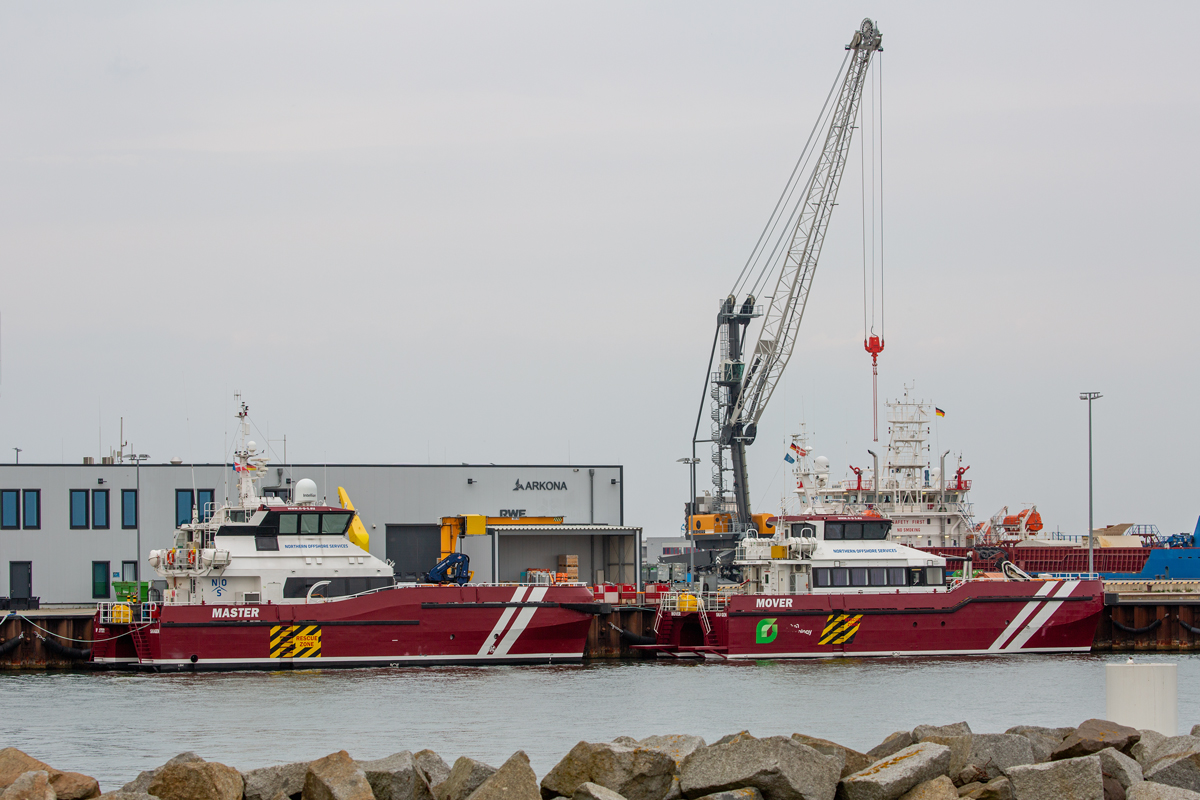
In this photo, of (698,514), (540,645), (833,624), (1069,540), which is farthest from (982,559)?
(540,645)

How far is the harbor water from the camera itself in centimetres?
1886

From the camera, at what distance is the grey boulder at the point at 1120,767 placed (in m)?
12.4

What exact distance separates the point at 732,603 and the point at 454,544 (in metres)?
7.74

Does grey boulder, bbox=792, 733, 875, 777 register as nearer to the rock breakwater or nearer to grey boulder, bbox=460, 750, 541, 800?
the rock breakwater

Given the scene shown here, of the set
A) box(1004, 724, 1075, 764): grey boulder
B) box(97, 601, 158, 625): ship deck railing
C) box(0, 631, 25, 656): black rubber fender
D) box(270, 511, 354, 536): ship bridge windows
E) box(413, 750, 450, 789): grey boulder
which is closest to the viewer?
box(413, 750, 450, 789): grey boulder

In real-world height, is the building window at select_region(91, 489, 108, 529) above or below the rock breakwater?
above

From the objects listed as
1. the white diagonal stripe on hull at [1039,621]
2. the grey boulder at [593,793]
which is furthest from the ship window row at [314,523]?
the grey boulder at [593,793]

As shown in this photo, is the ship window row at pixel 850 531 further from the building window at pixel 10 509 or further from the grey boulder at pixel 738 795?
the building window at pixel 10 509

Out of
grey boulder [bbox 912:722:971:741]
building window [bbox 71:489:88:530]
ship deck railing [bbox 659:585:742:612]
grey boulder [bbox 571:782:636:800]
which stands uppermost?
building window [bbox 71:489:88:530]

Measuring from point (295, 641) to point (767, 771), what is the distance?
1850 centimetres

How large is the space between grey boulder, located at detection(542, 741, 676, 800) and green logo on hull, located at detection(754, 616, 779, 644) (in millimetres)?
18809

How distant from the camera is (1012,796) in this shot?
A: 12242 millimetres

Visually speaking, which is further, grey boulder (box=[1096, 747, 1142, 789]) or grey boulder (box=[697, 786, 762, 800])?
grey boulder (box=[1096, 747, 1142, 789])

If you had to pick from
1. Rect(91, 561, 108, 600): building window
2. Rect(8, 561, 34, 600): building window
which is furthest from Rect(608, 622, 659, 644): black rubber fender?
Rect(8, 561, 34, 600): building window
